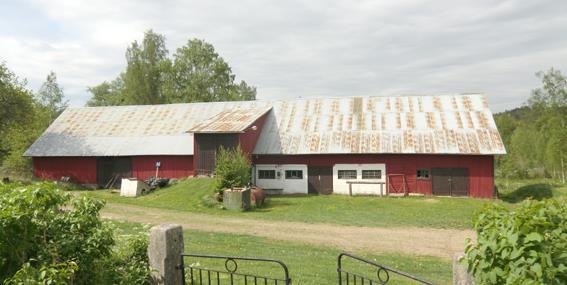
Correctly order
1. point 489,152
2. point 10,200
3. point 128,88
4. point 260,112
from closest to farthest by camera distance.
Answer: point 10,200 < point 489,152 < point 260,112 < point 128,88

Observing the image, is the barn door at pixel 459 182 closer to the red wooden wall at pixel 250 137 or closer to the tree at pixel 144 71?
the red wooden wall at pixel 250 137

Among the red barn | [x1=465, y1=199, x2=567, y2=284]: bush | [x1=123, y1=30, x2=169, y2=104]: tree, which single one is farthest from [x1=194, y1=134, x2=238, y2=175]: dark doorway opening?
[x1=123, y1=30, x2=169, y2=104]: tree

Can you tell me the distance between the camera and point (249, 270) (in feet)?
34.2

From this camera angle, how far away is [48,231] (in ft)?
20.1

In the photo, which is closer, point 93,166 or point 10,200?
point 10,200

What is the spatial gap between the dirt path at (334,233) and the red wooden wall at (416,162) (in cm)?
1115

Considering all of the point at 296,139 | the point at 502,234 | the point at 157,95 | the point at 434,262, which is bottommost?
the point at 434,262

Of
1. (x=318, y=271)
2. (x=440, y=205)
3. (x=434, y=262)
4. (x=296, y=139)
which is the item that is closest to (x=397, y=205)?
(x=440, y=205)

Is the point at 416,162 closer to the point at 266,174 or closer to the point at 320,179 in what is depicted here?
the point at 320,179

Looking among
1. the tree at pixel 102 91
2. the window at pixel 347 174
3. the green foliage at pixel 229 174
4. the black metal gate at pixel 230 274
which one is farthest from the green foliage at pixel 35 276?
the tree at pixel 102 91

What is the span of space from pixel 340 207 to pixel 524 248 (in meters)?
21.7

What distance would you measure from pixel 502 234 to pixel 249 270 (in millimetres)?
7395

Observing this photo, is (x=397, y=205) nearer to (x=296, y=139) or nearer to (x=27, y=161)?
(x=296, y=139)

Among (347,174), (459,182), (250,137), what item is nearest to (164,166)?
(250,137)
